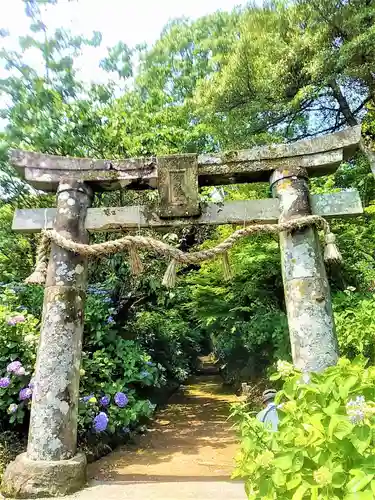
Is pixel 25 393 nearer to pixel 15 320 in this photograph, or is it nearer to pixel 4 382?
pixel 4 382

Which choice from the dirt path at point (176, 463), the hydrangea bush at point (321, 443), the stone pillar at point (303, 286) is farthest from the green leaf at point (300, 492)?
the stone pillar at point (303, 286)

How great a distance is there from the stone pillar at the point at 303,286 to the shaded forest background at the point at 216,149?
1.39 meters

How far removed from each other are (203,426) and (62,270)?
4.77 meters

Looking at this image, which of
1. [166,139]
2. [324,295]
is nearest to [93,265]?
[166,139]

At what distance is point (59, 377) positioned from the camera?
164 inches

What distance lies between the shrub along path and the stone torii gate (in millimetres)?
611

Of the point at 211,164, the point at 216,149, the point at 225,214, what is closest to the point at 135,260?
the point at 225,214

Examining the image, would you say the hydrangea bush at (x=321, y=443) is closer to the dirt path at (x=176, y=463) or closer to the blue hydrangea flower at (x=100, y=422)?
the dirt path at (x=176, y=463)

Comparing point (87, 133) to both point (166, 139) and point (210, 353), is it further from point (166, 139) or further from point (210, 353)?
point (210, 353)

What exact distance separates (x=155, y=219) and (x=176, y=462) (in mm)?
3272

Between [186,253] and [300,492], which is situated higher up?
[186,253]

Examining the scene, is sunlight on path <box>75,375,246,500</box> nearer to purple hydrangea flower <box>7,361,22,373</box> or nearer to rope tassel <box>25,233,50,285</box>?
purple hydrangea flower <box>7,361,22,373</box>

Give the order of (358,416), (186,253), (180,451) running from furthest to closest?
(180,451), (186,253), (358,416)

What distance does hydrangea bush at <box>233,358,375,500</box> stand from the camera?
1.59 metres
